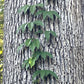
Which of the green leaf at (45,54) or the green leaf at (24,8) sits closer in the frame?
the green leaf at (45,54)

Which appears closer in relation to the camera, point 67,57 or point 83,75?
point 67,57

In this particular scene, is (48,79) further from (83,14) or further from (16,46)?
(83,14)

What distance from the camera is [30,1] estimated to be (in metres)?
2.71

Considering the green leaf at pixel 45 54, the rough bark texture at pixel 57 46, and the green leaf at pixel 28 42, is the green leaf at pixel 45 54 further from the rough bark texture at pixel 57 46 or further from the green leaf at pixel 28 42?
the green leaf at pixel 28 42

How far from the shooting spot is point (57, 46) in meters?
2.61

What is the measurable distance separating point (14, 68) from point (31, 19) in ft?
2.08

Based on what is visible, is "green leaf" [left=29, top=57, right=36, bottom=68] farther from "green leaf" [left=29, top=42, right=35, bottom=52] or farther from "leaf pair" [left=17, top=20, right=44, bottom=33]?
"leaf pair" [left=17, top=20, right=44, bottom=33]

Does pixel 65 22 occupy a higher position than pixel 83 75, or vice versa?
pixel 65 22

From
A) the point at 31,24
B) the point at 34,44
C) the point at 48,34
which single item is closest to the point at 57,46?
the point at 48,34

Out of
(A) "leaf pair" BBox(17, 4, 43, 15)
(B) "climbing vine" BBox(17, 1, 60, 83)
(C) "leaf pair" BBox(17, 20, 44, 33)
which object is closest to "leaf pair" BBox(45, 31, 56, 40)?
(B) "climbing vine" BBox(17, 1, 60, 83)

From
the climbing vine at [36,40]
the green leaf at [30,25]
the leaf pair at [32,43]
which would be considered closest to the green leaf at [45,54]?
the climbing vine at [36,40]

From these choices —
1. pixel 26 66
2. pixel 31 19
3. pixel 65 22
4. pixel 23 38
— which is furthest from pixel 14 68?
pixel 65 22

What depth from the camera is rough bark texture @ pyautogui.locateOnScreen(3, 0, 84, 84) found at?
259cm

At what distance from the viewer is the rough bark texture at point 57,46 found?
2586 mm
